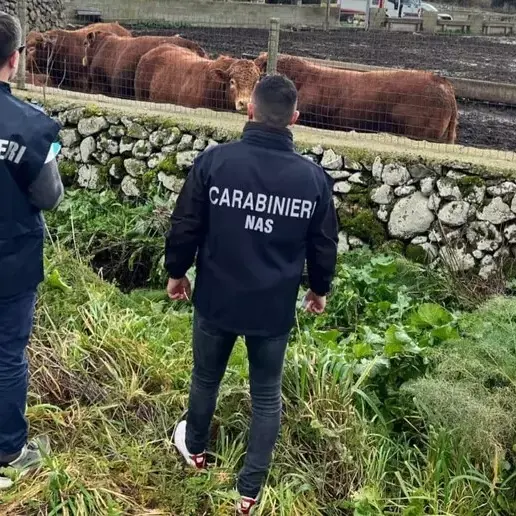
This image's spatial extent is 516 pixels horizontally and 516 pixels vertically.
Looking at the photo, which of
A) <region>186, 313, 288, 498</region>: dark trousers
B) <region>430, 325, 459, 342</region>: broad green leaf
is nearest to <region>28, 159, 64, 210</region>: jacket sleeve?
<region>186, 313, 288, 498</region>: dark trousers

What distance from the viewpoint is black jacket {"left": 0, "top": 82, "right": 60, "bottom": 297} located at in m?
3.24

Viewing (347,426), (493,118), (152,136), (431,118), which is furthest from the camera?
(493,118)

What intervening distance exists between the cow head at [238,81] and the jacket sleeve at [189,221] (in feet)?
20.4

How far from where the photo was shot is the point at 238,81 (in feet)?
30.9

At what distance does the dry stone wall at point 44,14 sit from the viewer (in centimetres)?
1939

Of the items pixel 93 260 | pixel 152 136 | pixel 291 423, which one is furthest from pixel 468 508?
pixel 152 136

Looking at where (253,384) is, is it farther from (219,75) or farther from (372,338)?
(219,75)

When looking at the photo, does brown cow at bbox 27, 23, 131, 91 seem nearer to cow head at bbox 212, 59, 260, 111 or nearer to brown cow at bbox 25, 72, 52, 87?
brown cow at bbox 25, 72, 52, 87

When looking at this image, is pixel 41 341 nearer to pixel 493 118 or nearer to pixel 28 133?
pixel 28 133

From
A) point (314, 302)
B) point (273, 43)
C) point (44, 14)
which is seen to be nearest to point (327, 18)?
point (44, 14)

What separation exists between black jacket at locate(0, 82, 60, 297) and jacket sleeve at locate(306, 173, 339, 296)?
115 cm

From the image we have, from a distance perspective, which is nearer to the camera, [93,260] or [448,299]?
[448,299]

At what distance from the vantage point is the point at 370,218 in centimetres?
704

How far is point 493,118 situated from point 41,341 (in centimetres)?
→ 921
